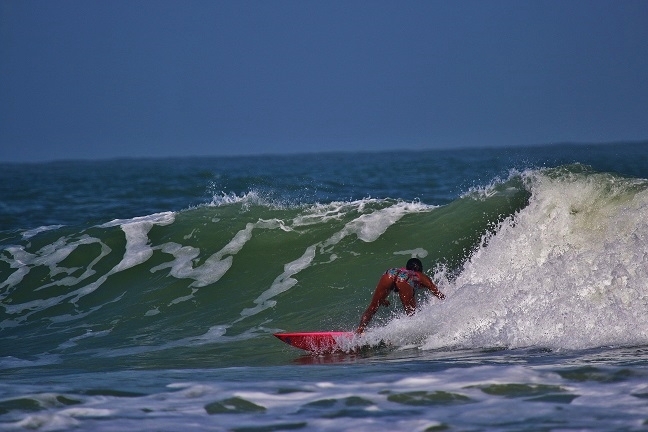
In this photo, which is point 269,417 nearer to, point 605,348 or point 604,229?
point 605,348

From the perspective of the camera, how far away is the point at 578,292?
10.9m

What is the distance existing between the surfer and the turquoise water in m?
0.17

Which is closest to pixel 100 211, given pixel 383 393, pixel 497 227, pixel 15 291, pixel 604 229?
pixel 15 291

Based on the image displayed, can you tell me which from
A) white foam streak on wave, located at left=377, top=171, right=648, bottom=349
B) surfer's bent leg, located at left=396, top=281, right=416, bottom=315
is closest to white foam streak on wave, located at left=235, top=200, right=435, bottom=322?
white foam streak on wave, located at left=377, top=171, right=648, bottom=349

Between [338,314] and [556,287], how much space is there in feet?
→ 10.1

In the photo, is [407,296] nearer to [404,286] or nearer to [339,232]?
[404,286]

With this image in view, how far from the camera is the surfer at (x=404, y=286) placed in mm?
11117

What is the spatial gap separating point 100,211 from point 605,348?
18.4 m

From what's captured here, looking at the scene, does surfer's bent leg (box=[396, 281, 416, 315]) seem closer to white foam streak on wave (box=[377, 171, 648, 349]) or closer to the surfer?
the surfer

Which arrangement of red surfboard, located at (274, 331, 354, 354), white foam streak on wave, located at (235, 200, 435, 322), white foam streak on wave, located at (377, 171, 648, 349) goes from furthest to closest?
white foam streak on wave, located at (235, 200, 435, 322), red surfboard, located at (274, 331, 354, 354), white foam streak on wave, located at (377, 171, 648, 349)

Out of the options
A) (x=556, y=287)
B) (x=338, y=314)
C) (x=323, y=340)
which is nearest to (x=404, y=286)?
(x=323, y=340)

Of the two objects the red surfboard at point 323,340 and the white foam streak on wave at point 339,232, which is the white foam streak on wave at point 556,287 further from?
the white foam streak on wave at point 339,232

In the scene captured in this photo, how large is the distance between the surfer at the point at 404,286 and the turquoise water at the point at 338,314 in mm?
169

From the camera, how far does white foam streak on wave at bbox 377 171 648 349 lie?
10.2 metres
